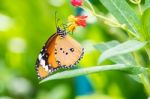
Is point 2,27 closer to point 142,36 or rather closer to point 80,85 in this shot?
point 80,85

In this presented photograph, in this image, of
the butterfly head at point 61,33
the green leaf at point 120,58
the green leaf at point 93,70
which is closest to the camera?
the green leaf at point 93,70

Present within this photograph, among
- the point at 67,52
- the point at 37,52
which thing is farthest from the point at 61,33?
the point at 37,52

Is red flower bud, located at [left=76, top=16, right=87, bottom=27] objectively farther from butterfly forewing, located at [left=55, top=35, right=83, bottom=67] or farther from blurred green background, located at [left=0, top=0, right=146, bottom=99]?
blurred green background, located at [left=0, top=0, right=146, bottom=99]

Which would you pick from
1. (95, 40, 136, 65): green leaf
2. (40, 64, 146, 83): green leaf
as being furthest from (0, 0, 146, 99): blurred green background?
(40, 64, 146, 83): green leaf

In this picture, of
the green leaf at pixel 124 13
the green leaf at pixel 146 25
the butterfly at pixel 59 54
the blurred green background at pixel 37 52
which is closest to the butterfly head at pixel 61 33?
the butterfly at pixel 59 54

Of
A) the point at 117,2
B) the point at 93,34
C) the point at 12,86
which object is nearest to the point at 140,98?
the point at 93,34

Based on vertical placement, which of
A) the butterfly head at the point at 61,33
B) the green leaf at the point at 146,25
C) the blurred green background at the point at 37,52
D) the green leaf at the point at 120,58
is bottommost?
the green leaf at the point at 146,25

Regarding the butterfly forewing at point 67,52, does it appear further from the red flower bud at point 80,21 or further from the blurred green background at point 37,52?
the blurred green background at point 37,52
